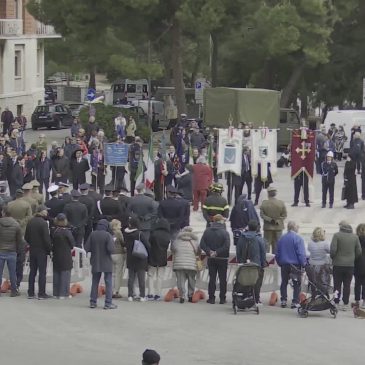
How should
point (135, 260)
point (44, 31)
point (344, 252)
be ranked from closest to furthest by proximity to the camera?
point (344, 252), point (135, 260), point (44, 31)

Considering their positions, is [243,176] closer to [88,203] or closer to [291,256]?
[88,203]

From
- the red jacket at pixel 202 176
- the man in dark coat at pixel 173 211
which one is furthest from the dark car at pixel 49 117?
the man in dark coat at pixel 173 211

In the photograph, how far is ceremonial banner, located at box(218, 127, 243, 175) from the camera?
90.4ft

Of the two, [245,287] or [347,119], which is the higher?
[347,119]

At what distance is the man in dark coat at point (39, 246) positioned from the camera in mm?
18016

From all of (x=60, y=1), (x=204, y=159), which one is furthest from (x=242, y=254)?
(x=60, y=1)

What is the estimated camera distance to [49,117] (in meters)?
56.4

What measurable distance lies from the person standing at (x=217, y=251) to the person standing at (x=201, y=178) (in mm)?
8029

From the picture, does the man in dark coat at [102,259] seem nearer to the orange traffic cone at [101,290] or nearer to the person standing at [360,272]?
the orange traffic cone at [101,290]

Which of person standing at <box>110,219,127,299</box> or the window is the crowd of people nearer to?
person standing at <box>110,219,127,299</box>

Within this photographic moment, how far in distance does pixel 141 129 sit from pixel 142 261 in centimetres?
2661

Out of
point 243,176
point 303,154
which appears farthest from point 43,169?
point 303,154

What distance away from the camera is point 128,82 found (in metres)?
75.5

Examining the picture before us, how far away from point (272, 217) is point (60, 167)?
8.20 m
